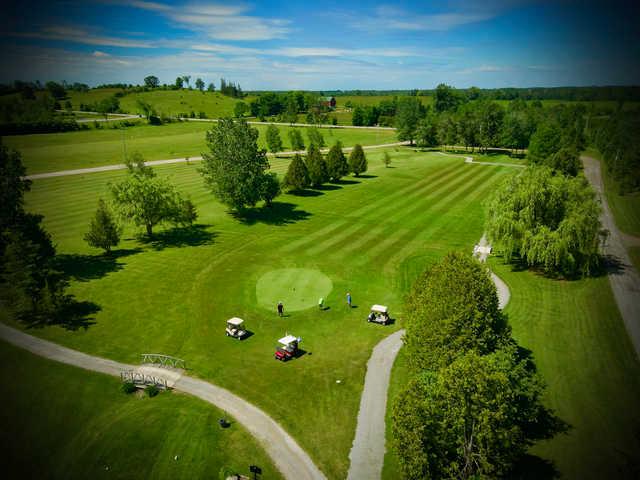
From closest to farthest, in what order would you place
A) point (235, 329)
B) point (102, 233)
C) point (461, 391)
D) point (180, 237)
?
point (461, 391), point (235, 329), point (102, 233), point (180, 237)

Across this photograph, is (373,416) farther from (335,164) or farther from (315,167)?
(335,164)

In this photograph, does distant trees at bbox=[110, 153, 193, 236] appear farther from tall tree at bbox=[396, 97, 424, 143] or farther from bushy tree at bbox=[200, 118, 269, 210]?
tall tree at bbox=[396, 97, 424, 143]

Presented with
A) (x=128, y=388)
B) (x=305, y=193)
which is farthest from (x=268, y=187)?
(x=128, y=388)

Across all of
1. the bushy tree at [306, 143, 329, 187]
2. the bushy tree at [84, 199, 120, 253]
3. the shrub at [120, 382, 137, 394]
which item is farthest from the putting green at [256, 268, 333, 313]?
the bushy tree at [306, 143, 329, 187]

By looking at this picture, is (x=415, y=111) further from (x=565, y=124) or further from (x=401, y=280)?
(x=401, y=280)

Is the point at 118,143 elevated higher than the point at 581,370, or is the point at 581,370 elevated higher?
the point at 118,143

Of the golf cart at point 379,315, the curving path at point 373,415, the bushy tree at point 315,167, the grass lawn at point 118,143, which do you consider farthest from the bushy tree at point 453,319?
the grass lawn at point 118,143

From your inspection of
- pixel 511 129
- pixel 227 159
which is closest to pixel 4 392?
pixel 227 159

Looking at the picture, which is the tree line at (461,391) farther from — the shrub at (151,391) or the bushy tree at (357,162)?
the bushy tree at (357,162)
